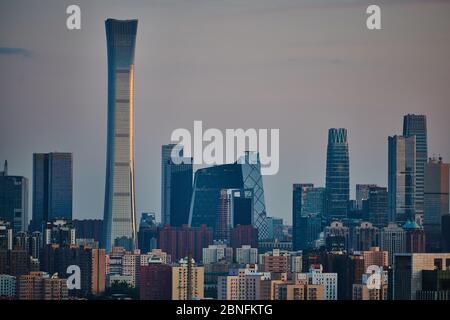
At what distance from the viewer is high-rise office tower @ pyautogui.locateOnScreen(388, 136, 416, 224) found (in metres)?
15.5

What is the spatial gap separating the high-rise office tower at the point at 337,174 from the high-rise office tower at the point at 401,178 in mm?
493

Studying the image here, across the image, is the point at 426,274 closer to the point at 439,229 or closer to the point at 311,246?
the point at 439,229

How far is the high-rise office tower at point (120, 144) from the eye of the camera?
57.7 feet

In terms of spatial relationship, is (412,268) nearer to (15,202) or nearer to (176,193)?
(176,193)

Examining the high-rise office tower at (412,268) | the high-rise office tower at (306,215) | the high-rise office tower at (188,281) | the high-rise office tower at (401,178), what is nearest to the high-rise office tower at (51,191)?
the high-rise office tower at (188,281)

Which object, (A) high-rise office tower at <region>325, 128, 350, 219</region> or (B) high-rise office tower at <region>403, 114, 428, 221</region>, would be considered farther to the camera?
(A) high-rise office tower at <region>325, 128, 350, 219</region>

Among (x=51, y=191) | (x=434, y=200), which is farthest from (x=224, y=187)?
(x=434, y=200)

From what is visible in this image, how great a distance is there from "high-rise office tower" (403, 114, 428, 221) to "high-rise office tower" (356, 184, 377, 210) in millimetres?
603

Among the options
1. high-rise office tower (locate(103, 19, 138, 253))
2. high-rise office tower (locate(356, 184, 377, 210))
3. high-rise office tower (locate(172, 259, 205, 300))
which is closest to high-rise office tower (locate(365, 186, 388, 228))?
high-rise office tower (locate(356, 184, 377, 210))

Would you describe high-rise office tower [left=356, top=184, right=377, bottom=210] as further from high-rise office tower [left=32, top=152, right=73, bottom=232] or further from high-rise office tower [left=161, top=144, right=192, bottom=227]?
high-rise office tower [left=32, top=152, right=73, bottom=232]

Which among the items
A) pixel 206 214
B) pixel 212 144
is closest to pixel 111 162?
pixel 206 214

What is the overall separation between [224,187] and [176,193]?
1093 millimetres

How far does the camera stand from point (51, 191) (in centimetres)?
1579

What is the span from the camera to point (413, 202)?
55.8ft
